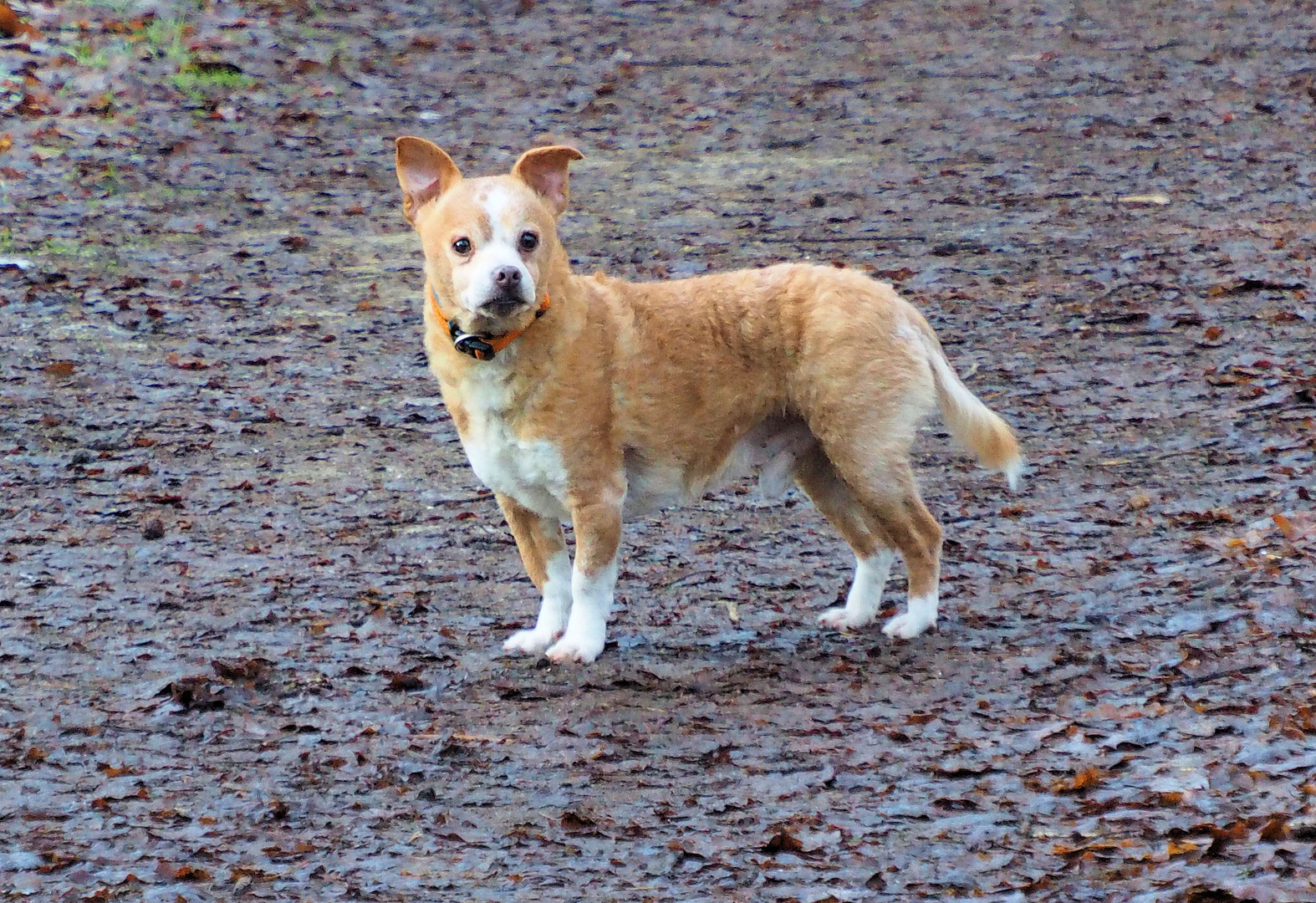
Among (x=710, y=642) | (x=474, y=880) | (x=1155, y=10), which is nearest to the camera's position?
(x=474, y=880)

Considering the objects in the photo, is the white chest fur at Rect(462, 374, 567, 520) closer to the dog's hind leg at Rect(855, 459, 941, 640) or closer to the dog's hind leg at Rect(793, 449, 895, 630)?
the dog's hind leg at Rect(793, 449, 895, 630)

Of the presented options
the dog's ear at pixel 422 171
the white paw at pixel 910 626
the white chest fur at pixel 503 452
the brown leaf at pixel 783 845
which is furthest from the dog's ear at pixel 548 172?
the brown leaf at pixel 783 845

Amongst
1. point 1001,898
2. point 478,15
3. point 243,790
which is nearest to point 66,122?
point 478,15

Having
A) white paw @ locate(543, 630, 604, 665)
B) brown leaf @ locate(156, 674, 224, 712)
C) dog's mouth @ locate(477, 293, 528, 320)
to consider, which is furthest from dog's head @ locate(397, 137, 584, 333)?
brown leaf @ locate(156, 674, 224, 712)

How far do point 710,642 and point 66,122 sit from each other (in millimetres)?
9410

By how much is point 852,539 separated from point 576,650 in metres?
1.25

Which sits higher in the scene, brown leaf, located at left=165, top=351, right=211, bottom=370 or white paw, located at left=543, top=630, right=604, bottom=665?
brown leaf, located at left=165, top=351, right=211, bottom=370

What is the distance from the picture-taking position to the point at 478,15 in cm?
1830

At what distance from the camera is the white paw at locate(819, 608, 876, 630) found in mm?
6148

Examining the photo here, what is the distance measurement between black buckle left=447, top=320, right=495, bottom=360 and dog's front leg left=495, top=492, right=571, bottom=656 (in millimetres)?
652

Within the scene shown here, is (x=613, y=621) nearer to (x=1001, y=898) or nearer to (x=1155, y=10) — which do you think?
(x=1001, y=898)

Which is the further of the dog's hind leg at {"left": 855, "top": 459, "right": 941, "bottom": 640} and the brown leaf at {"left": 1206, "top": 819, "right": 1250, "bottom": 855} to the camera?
the dog's hind leg at {"left": 855, "top": 459, "right": 941, "bottom": 640}

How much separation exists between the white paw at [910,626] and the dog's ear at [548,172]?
208 centimetres

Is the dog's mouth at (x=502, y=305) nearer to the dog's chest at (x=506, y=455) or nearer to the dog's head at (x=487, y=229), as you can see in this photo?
the dog's head at (x=487, y=229)
